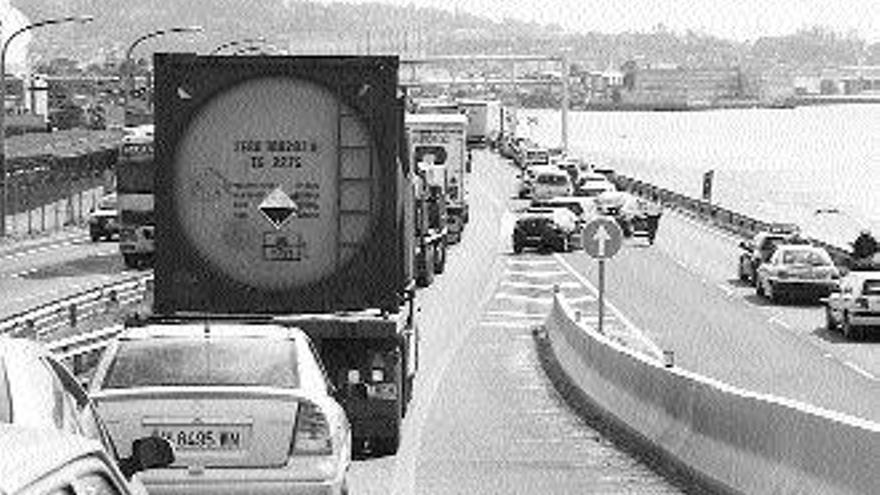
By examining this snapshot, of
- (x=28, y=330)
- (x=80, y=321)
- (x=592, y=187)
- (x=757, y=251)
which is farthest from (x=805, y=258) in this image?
(x=592, y=187)

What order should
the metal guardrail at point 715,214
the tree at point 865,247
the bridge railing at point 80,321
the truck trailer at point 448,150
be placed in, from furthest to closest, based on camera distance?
the metal guardrail at point 715,214
the truck trailer at point 448,150
the tree at point 865,247
the bridge railing at point 80,321

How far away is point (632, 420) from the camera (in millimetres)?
23297

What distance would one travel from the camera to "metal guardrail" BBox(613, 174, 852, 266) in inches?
2677

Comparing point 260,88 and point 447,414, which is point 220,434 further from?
point 447,414

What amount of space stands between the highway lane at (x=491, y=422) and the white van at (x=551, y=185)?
41092 mm

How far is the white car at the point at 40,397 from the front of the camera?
7777 mm

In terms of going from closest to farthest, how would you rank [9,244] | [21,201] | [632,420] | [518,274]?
1. [632,420]
2. [518,274]
3. [9,244]
4. [21,201]

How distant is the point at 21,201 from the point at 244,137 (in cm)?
6963

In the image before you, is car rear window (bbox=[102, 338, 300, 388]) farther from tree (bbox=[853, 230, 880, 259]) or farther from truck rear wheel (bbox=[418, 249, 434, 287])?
tree (bbox=[853, 230, 880, 259])

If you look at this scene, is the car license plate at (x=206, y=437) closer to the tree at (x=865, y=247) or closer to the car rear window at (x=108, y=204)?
the tree at (x=865, y=247)

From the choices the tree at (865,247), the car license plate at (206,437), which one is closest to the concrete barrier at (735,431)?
the car license plate at (206,437)

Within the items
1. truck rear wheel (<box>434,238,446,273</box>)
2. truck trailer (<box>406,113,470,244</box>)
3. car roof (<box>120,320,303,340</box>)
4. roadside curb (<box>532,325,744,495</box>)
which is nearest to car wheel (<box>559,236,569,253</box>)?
truck trailer (<box>406,113,470,244</box>)

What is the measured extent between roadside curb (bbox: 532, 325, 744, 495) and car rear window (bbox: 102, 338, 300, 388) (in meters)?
4.71

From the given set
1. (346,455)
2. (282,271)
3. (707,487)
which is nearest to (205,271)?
(282,271)
